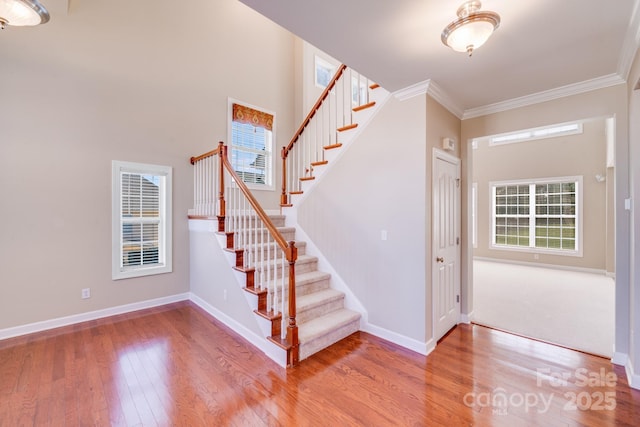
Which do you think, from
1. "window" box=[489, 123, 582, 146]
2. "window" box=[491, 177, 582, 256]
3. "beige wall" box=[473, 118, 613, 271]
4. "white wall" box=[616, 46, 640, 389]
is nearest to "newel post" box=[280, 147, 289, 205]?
"white wall" box=[616, 46, 640, 389]

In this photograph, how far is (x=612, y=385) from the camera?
2.30 metres

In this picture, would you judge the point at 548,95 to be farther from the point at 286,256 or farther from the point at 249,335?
the point at 249,335

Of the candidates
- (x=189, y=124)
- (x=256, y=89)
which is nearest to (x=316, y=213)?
(x=189, y=124)

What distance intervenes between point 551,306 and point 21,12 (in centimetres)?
674

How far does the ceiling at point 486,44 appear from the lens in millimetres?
1727

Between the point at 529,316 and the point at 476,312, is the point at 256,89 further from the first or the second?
the point at 529,316

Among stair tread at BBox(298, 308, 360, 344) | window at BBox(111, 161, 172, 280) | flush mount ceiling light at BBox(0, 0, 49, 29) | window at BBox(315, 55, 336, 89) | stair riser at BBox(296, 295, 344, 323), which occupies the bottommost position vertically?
stair tread at BBox(298, 308, 360, 344)

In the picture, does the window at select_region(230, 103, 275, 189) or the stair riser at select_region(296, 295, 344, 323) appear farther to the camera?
the window at select_region(230, 103, 275, 189)

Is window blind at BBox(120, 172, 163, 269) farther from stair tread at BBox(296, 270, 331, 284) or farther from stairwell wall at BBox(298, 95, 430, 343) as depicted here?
stairwell wall at BBox(298, 95, 430, 343)

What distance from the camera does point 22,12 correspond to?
2062mm

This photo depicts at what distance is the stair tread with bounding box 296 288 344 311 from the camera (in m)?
3.11

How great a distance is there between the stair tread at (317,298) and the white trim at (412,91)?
95.2 inches

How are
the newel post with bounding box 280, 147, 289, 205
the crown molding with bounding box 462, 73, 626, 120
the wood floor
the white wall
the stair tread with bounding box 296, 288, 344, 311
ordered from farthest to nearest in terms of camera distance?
the newel post with bounding box 280, 147, 289, 205, the stair tread with bounding box 296, 288, 344, 311, the crown molding with bounding box 462, 73, 626, 120, the white wall, the wood floor

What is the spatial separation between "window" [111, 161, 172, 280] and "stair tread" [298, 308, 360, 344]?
2546 mm
